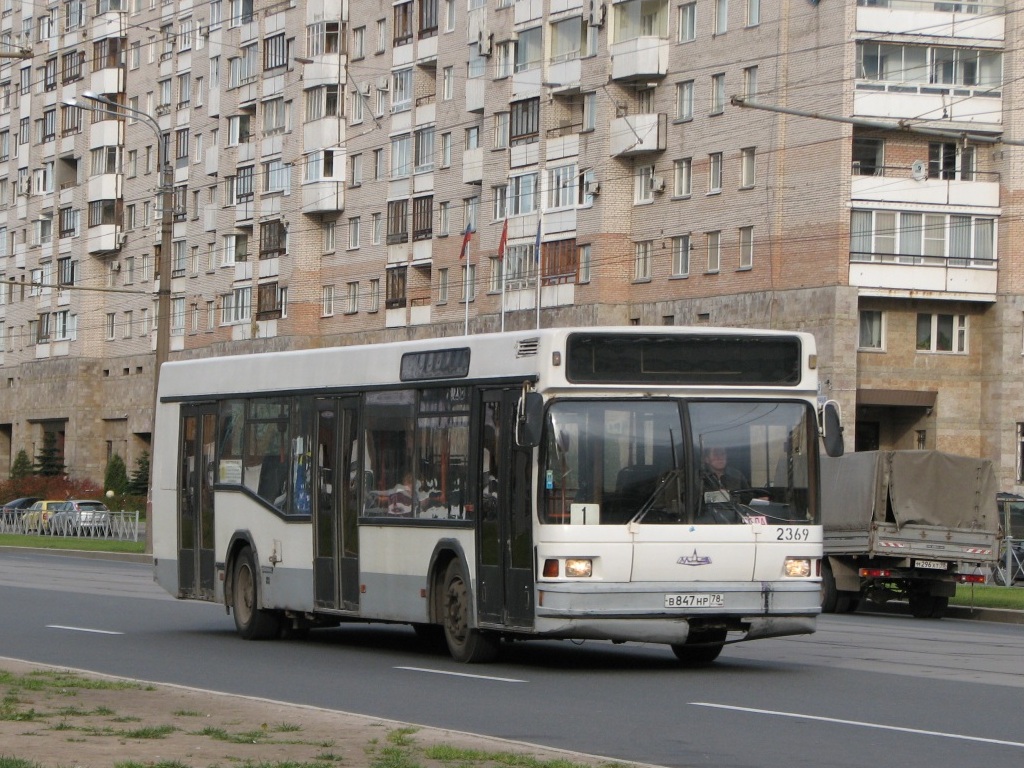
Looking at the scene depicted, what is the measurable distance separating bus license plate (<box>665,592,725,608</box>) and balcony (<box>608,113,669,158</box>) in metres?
45.5

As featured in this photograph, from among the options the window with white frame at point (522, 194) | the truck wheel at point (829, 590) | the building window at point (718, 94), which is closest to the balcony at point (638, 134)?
the building window at point (718, 94)

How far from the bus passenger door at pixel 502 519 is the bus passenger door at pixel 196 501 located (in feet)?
17.1

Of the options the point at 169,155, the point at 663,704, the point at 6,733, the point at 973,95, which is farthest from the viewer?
the point at 169,155

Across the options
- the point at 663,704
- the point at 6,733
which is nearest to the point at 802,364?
the point at 663,704

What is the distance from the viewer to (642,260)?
201ft

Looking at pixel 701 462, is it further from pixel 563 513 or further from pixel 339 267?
pixel 339 267

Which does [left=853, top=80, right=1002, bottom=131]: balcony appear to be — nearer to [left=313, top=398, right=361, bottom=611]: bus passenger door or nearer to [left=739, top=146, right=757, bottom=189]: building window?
[left=739, top=146, right=757, bottom=189]: building window

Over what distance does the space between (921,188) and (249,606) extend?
38.8 m

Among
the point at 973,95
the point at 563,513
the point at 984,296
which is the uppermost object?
the point at 973,95

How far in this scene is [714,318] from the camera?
57.8 m

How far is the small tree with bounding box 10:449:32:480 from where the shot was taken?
91438 mm

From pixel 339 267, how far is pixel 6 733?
6492cm

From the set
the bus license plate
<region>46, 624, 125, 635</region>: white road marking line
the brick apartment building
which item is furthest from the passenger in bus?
the brick apartment building

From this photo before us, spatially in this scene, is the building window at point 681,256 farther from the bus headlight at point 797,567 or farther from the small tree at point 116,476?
the bus headlight at point 797,567
